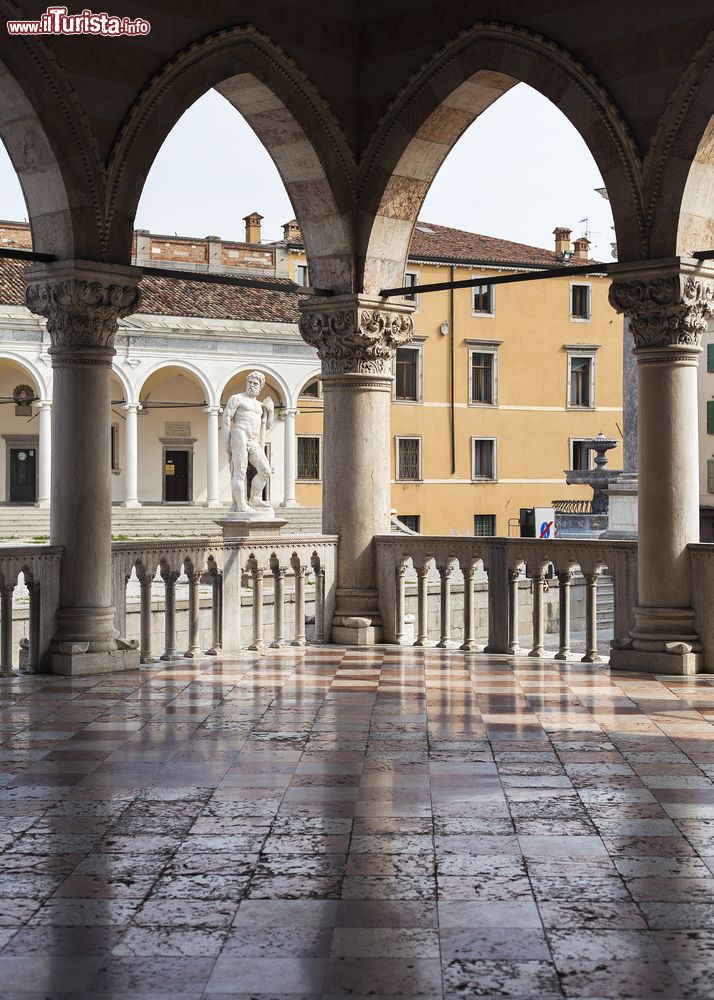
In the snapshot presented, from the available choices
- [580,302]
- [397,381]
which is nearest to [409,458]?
[397,381]

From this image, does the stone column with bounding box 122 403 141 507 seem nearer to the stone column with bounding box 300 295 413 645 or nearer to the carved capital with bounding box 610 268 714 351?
the stone column with bounding box 300 295 413 645

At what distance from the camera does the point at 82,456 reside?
353 inches

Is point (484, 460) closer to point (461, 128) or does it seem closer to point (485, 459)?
point (485, 459)

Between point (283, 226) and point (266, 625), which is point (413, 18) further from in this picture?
point (283, 226)

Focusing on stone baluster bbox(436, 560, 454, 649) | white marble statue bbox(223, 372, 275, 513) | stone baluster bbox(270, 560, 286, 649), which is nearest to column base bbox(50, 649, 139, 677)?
stone baluster bbox(270, 560, 286, 649)

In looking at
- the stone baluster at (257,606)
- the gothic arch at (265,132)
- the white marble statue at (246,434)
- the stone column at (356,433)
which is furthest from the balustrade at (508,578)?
the white marble statue at (246,434)

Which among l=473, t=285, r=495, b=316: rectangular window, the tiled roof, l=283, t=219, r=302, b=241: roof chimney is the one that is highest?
l=283, t=219, r=302, b=241: roof chimney

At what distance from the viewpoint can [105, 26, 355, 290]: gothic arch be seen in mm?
8945

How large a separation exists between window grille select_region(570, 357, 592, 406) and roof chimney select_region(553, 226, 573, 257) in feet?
12.7

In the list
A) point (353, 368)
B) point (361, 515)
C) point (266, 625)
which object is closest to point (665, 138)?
point (353, 368)

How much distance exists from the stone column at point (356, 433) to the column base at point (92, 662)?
2.00 m

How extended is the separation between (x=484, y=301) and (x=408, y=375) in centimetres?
357

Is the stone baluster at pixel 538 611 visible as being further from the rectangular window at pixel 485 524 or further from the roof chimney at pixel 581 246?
the roof chimney at pixel 581 246

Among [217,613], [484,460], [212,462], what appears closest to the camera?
[217,613]
